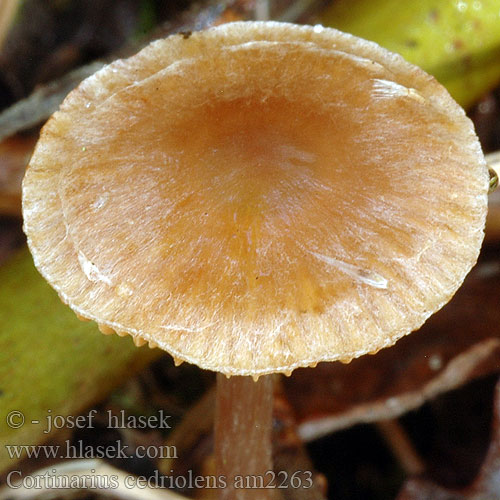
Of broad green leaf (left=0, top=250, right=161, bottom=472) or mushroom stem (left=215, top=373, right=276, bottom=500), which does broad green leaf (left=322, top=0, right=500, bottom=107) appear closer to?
mushroom stem (left=215, top=373, right=276, bottom=500)

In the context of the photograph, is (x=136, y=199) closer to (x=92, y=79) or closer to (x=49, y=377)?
(x=92, y=79)

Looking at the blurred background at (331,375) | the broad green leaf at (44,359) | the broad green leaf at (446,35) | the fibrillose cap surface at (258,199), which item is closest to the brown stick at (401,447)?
the blurred background at (331,375)

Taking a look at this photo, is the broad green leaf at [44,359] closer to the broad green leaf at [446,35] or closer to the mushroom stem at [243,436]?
the mushroom stem at [243,436]

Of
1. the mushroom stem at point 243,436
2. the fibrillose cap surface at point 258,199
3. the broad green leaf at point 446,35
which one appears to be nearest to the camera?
the fibrillose cap surface at point 258,199

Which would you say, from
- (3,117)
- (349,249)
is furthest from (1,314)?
(349,249)
